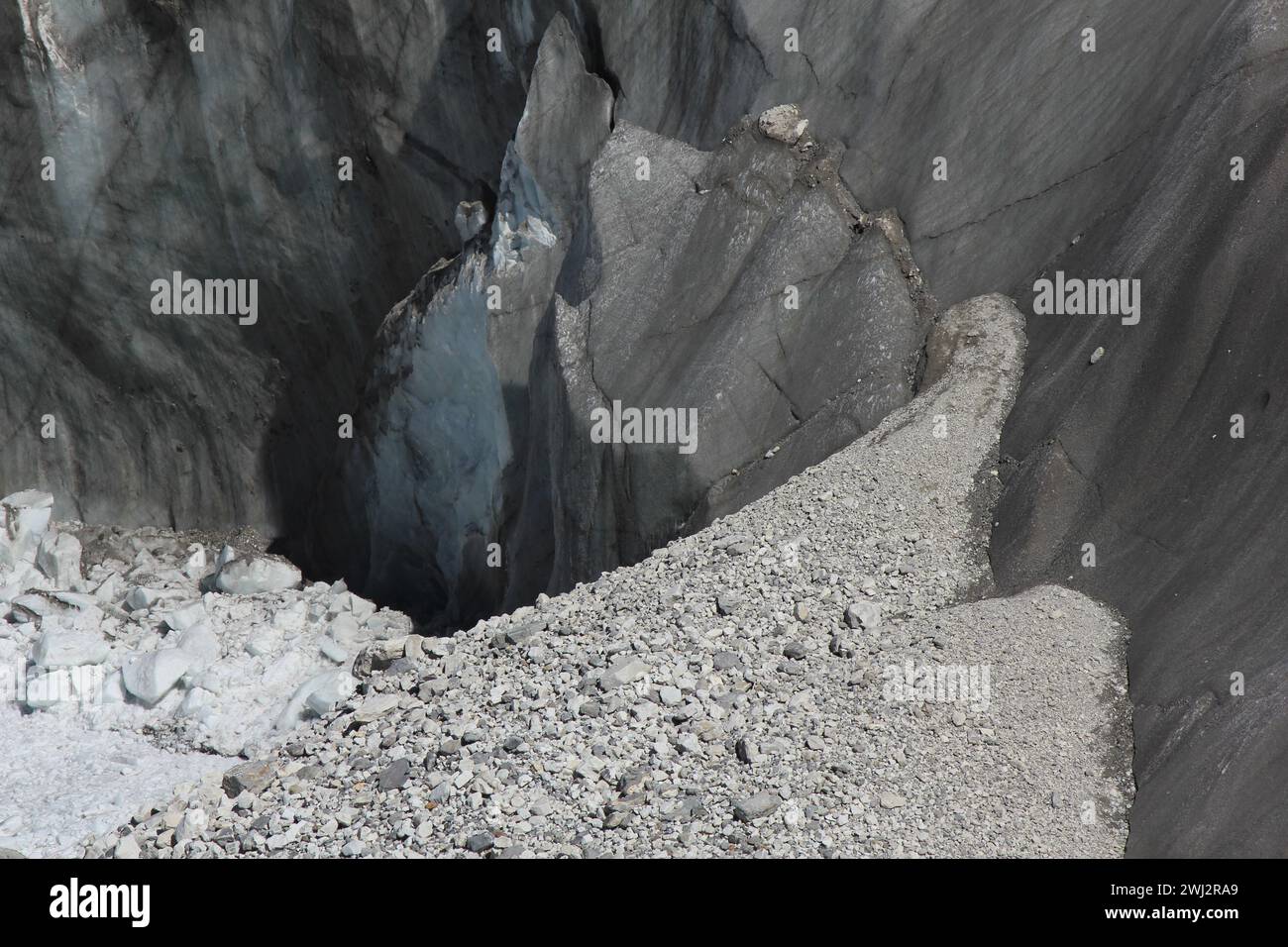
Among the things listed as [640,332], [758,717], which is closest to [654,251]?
[640,332]

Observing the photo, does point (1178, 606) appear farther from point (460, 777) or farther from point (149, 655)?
point (149, 655)

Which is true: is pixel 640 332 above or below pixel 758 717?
above

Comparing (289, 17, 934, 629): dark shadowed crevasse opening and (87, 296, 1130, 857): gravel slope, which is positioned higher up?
(289, 17, 934, 629): dark shadowed crevasse opening

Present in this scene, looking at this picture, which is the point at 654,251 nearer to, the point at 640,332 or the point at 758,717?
the point at 640,332

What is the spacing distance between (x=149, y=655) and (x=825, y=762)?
7.93 metres

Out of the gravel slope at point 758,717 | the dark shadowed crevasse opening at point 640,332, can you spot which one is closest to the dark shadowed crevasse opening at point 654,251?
the dark shadowed crevasse opening at point 640,332

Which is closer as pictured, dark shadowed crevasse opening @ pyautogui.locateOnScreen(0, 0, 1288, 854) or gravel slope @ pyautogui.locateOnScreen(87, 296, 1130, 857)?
gravel slope @ pyautogui.locateOnScreen(87, 296, 1130, 857)

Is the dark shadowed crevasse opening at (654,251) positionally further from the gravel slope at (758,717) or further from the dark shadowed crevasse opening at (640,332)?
the gravel slope at (758,717)

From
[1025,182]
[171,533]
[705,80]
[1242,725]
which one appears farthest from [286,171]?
[1242,725]

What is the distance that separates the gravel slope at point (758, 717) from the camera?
656 cm

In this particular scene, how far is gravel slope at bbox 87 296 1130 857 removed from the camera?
Result: 6.56m

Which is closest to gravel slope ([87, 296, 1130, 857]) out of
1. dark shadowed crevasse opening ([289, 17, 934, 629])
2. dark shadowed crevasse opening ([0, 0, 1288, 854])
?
dark shadowed crevasse opening ([0, 0, 1288, 854])

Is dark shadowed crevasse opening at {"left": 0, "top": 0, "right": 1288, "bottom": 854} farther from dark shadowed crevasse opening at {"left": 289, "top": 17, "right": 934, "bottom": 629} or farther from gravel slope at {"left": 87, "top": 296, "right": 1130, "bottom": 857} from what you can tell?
gravel slope at {"left": 87, "top": 296, "right": 1130, "bottom": 857}

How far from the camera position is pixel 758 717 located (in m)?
7.24
